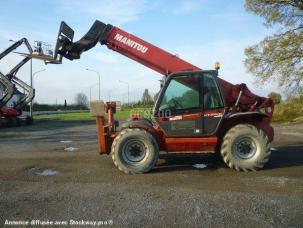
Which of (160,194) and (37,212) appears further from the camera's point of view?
(160,194)

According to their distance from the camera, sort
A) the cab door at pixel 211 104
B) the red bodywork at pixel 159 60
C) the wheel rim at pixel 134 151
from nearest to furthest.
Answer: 1. the wheel rim at pixel 134 151
2. the cab door at pixel 211 104
3. the red bodywork at pixel 159 60

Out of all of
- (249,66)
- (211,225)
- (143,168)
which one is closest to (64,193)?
(143,168)

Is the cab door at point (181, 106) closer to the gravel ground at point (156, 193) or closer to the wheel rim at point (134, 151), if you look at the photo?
the wheel rim at point (134, 151)

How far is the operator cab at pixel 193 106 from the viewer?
9.73 m

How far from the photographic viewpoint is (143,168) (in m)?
9.41

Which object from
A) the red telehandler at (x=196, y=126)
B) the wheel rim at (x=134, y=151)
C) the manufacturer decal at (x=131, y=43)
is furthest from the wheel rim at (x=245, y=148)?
the manufacturer decal at (x=131, y=43)

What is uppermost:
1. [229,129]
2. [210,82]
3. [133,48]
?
[133,48]

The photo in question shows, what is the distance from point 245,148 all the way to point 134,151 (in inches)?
105

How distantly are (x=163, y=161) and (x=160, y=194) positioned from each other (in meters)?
3.67

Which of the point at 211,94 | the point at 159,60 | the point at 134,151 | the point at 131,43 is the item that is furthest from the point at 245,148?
the point at 131,43

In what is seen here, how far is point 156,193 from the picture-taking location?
24.3ft

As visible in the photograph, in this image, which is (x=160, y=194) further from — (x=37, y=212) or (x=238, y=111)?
(x=238, y=111)

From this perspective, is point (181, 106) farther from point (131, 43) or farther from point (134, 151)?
point (131, 43)

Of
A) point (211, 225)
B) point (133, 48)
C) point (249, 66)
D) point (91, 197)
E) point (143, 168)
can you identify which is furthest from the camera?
point (249, 66)
